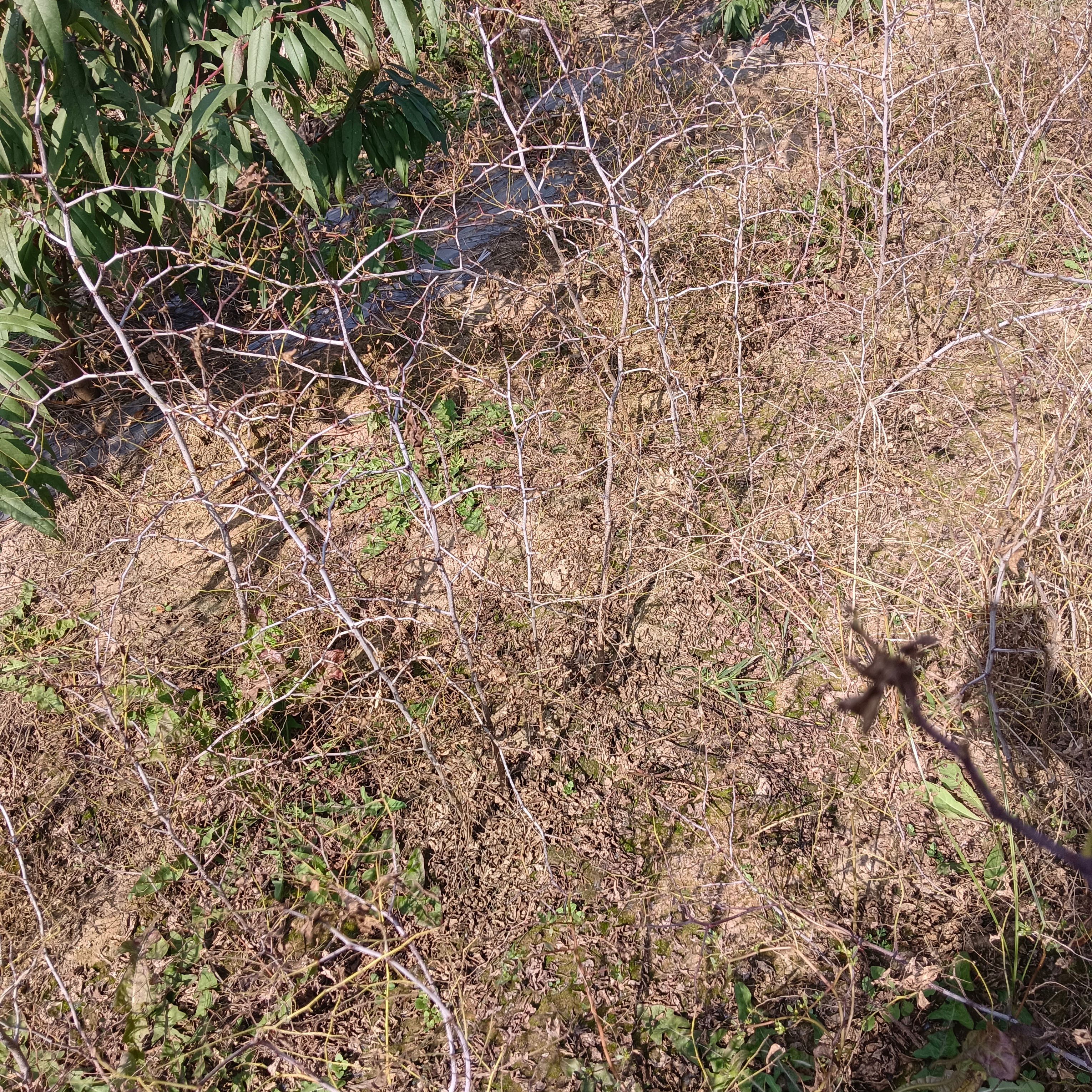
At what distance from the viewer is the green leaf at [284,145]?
2109 mm

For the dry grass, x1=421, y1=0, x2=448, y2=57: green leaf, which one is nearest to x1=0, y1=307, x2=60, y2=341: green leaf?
the dry grass

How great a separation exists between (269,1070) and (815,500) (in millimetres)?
2102

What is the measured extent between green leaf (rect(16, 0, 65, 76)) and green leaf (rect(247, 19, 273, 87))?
0.45 m

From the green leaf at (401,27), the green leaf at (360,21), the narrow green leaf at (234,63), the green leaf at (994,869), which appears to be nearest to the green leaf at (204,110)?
the narrow green leaf at (234,63)

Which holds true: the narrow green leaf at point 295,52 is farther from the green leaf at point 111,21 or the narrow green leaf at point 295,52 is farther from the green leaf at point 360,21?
the green leaf at point 111,21

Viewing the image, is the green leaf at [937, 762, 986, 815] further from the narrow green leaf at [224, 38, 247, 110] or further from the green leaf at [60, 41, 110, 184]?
the green leaf at [60, 41, 110, 184]

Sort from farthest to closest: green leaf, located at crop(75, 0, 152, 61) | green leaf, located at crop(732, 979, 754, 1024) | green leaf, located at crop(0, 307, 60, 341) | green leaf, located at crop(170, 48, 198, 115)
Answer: green leaf, located at crop(170, 48, 198, 115) → green leaf, located at crop(0, 307, 60, 341) → green leaf, located at crop(75, 0, 152, 61) → green leaf, located at crop(732, 979, 754, 1024)

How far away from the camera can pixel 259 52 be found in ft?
6.97

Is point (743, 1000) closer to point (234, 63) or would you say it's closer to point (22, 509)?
point (22, 509)

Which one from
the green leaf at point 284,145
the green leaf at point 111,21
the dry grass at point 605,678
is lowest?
the dry grass at point 605,678

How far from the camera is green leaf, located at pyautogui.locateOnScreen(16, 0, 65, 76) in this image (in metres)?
1.75

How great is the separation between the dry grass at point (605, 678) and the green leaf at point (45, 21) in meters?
0.62

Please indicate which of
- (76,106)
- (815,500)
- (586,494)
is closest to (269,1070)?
(586,494)

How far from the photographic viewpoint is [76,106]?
7.32ft
